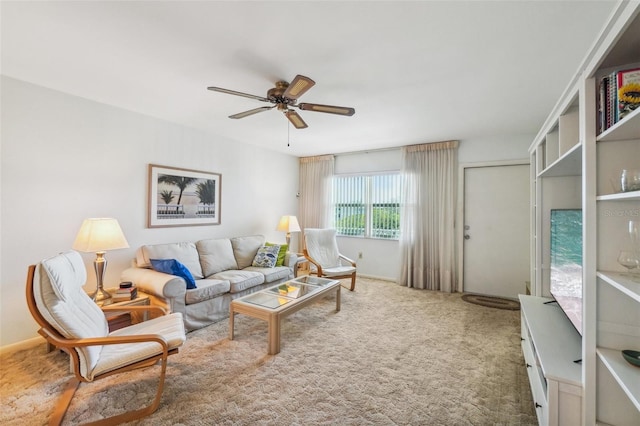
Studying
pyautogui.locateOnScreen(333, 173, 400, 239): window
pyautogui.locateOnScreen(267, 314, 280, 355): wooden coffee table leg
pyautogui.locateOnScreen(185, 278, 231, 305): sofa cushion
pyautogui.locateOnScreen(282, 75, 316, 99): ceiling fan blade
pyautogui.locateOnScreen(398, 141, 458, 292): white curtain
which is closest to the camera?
pyautogui.locateOnScreen(282, 75, 316, 99): ceiling fan blade

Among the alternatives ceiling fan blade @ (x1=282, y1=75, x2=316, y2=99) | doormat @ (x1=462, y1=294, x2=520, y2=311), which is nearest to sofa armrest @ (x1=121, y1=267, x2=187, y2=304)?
ceiling fan blade @ (x1=282, y1=75, x2=316, y2=99)

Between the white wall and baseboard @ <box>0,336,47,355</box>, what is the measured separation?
0.05m

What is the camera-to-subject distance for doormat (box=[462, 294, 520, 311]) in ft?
12.0

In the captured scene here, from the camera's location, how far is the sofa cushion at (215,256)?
358 centimetres

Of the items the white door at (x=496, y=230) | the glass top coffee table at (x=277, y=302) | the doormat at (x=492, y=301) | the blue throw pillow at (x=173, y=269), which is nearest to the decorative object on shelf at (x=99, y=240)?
the blue throw pillow at (x=173, y=269)

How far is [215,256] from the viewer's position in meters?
3.70

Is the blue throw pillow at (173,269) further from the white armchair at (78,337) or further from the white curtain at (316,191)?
the white curtain at (316,191)

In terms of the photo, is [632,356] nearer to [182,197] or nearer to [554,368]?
[554,368]

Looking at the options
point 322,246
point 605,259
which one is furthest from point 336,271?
point 605,259

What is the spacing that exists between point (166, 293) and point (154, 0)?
233 centimetres

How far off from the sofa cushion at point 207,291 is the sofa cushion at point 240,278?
0.08 meters

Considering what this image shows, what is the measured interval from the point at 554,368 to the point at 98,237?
3.50 metres

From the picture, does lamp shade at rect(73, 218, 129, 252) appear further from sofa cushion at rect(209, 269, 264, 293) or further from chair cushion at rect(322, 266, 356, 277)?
chair cushion at rect(322, 266, 356, 277)

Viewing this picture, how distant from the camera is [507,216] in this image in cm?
404
